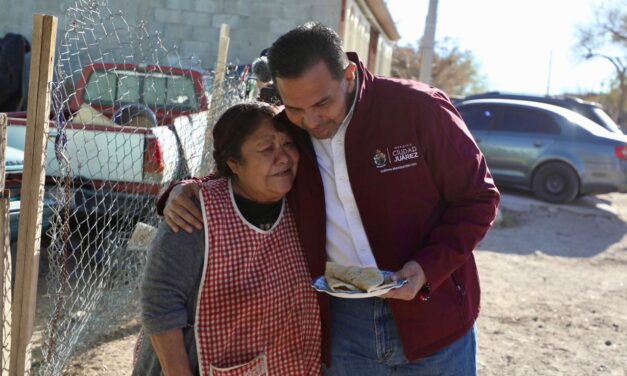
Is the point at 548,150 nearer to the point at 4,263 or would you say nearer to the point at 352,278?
the point at 352,278

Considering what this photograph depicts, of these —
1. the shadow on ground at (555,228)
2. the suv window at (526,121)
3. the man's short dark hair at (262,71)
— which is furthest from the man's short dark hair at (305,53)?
the suv window at (526,121)

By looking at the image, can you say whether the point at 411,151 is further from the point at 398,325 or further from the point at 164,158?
the point at 164,158

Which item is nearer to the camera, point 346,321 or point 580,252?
point 346,321

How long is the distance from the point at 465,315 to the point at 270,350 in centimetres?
62

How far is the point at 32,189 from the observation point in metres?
2.33

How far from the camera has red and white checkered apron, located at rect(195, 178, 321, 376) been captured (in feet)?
6.54

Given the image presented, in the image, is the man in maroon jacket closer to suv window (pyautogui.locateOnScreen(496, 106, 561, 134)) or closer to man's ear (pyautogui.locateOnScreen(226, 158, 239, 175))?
man's ear (pyautogui.locateOnScreen(226, 158, 239, 175))

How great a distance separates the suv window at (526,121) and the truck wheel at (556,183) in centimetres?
62

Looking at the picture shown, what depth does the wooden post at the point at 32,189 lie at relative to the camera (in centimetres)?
223

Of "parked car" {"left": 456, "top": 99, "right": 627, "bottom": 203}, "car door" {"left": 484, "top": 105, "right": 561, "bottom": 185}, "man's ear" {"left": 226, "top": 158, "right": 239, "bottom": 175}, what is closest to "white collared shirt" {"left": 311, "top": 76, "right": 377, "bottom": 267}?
"man's ear" {"left": 226, "top": 158, "right": 239, "bottom": 175}

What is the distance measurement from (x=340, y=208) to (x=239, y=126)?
40 centimetres

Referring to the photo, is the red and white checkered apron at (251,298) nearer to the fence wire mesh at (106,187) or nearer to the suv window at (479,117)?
the fence wire mesh at (106,187)

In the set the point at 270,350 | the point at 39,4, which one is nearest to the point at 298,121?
the point at 270,350

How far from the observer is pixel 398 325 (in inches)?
81.2
